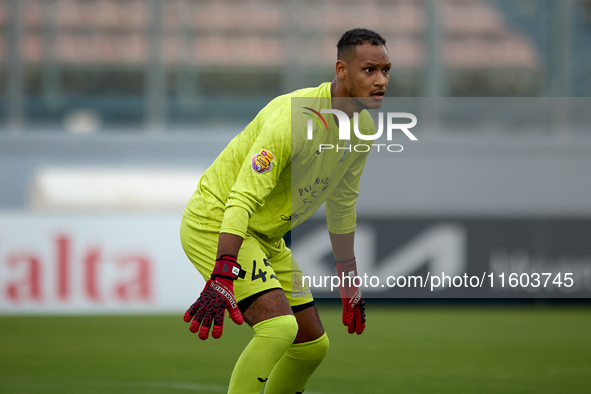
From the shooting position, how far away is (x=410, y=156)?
13.6 meters

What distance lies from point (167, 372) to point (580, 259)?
6.52m

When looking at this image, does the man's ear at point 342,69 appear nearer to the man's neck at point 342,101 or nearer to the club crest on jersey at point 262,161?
the man's neck at point 342,101

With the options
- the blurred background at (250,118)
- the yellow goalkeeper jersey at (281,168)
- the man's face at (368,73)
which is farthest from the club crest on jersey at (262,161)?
the blurred background at (250,118)

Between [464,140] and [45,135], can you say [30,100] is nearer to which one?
[45,135]

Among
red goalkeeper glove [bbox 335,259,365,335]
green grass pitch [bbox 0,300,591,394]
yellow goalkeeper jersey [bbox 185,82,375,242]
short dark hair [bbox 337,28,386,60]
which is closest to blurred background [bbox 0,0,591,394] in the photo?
green grass pitch [bbox 0,300,591,394]

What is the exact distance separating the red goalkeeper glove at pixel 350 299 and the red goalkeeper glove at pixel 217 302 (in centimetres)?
106

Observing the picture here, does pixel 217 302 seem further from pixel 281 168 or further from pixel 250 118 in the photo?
pixel 250 118

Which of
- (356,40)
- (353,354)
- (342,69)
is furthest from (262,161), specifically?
(353,354)

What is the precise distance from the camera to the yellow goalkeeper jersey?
3281 mm

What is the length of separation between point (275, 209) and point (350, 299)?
75 centimetres

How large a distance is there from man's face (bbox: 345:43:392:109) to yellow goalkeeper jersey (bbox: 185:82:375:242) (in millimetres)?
177

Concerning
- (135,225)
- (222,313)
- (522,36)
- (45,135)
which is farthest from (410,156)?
(222,313)

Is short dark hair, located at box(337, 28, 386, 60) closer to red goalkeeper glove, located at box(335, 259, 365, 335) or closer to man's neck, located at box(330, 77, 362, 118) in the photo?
man's neck, located at box(330, 77, 362, 118)

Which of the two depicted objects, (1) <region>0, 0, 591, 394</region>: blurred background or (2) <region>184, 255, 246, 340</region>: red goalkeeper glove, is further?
(1) <region>0, 0, 591, 394</region>: blurred background
